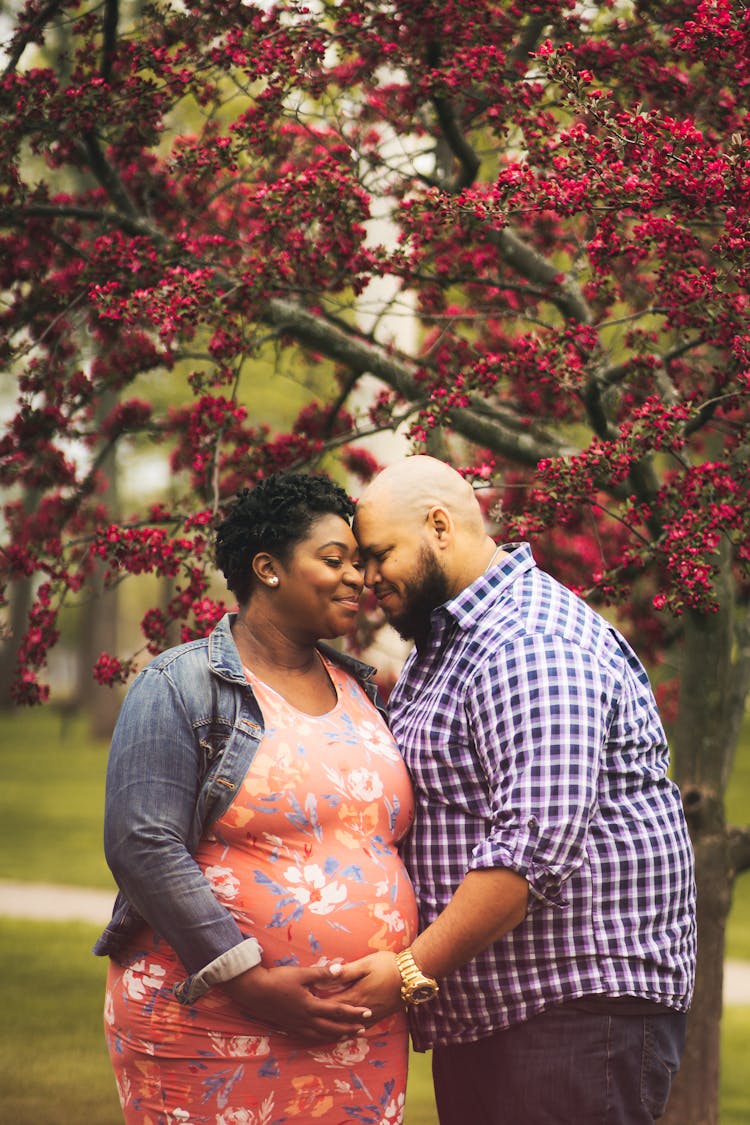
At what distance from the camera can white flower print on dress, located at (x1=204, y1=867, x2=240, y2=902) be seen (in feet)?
9.27

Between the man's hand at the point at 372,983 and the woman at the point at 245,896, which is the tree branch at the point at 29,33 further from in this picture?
the man's hand at the point at 372,983

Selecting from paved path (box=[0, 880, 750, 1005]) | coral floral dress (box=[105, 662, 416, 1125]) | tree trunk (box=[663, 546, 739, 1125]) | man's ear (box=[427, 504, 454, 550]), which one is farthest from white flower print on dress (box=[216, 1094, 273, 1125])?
paved path (box=[0, 880, 750, 1005])

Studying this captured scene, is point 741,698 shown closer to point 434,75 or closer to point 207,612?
point 207,612

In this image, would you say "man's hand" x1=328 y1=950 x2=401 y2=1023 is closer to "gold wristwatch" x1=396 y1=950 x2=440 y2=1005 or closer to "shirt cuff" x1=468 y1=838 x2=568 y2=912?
"gold wristwatch" x1=396 y1=950 x2=440 y2=1005

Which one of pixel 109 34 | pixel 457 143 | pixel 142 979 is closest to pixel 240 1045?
pixel 142 979

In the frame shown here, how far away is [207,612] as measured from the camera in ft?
13.9

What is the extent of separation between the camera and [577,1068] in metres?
2.91

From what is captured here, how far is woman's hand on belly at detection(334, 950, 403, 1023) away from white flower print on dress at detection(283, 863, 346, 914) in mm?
137

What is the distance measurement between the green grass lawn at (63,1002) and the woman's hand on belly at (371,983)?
3.45m

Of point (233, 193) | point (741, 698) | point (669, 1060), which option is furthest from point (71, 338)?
point (669, 1060)

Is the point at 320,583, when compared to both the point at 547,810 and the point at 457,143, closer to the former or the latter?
the point at 547,810

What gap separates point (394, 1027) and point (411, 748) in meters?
0.64

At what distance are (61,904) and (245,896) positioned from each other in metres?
8.12

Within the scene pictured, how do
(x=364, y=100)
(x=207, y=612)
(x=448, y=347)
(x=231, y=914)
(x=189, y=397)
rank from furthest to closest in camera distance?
(x=189, y=397)
(x=364, y=100)
(x=448, y=347)
(x=207, y=612)
(x=231, y=914)
